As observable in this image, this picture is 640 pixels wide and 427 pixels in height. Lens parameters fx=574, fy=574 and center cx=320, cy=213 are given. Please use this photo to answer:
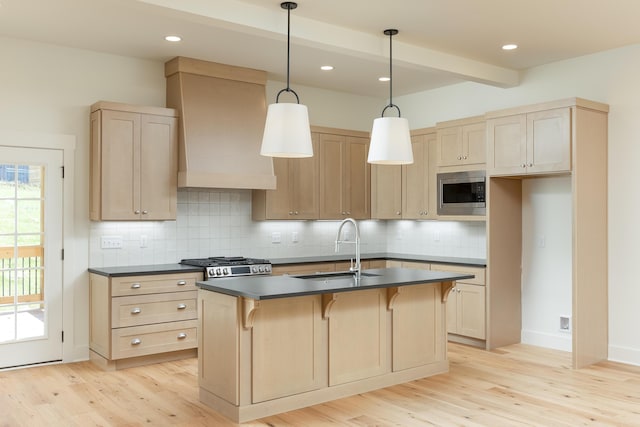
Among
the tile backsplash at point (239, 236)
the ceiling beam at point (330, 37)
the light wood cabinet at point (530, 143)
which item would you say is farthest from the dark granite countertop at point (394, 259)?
the ceiling beam at point (330, 37)

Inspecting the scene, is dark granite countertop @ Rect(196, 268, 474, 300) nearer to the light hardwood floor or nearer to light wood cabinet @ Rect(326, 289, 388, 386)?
light wood cabinet @ Rect(326, 289, 388, 386)

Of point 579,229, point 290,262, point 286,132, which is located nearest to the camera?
point 286,132

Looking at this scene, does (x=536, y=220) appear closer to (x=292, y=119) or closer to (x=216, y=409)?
(x=292, y=119)

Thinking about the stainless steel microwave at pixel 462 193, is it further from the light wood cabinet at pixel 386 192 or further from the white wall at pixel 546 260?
the light wood cabinet at pixel 386 192

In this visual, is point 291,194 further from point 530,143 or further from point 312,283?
point 530,143

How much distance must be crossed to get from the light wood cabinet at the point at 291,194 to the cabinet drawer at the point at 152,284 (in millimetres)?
1225

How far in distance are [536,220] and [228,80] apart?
137 inches

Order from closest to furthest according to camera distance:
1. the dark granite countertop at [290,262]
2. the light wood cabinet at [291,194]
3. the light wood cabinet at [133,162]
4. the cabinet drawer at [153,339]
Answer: the cabinet drawer at [153,339] < the dark granite countertop at [290,262] < the light wood cabinet at [133,162] < the light wood cabinet at [291,194]

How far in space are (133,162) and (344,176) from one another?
2551 millimetres

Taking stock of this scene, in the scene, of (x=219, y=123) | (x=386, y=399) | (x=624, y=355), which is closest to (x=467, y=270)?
(x=624, y=355)

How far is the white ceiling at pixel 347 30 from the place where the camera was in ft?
13.7

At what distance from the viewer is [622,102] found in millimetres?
5289

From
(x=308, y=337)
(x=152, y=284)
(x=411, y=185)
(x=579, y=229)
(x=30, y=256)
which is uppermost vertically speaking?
(x=411, y=185)

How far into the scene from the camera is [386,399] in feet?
13.7
